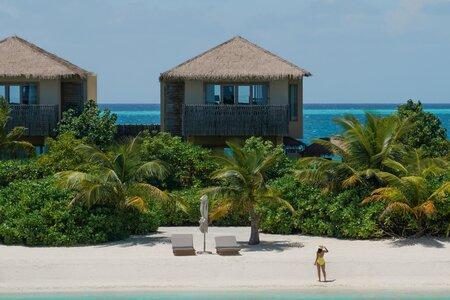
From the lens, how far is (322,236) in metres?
30.1

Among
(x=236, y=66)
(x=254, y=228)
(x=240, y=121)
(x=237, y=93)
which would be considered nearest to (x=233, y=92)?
(x=237, y=93)

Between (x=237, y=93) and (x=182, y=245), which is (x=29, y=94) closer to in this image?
(x=237, y=93)

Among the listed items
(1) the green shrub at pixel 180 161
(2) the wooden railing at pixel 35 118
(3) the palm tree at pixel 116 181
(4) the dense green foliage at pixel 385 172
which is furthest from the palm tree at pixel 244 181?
(2) the wooden railing at pixel 35 118

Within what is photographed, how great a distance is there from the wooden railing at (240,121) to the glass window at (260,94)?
734mm

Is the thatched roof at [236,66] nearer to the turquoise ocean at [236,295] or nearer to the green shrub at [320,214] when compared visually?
the green shrub at [320,214]

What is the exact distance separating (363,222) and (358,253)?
6.52 ft

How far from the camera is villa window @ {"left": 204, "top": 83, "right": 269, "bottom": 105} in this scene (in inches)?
1537

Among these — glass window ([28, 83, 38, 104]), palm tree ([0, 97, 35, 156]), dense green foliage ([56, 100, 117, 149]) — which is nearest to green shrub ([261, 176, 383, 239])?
dense green foliage ([56, 100, 117, 149])

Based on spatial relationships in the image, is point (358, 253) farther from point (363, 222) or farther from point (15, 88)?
point (15, 88)

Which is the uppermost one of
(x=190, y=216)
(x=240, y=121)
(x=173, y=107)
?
(x=173, y=107)

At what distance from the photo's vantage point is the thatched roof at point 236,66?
3781 centimetres

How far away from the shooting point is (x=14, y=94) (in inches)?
1576

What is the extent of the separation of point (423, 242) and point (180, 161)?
916cm

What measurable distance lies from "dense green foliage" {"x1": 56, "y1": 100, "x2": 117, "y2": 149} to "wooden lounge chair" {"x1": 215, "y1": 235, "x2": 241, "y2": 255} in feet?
39.6
